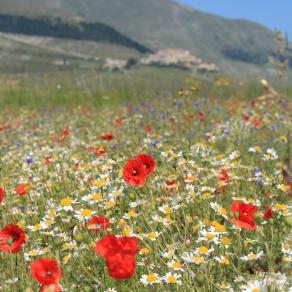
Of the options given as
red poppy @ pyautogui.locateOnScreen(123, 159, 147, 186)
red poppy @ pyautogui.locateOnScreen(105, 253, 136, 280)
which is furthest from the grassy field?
red poppy @ pyautogui.locateOnScreen(123, 159, 147, 186)

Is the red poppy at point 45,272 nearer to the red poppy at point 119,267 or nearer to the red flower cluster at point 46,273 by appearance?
the red flower cluster at point 46,273

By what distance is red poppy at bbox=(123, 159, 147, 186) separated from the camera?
268 centimetres

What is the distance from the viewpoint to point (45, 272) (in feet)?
6.03

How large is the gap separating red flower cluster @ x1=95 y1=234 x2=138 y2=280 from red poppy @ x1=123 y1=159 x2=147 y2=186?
885 millimetres

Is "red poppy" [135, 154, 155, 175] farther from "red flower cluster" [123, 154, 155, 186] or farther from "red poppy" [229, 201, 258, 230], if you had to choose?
"red poppy" [229, 201, 258, 230]

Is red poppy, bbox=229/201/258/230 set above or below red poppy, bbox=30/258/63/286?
above

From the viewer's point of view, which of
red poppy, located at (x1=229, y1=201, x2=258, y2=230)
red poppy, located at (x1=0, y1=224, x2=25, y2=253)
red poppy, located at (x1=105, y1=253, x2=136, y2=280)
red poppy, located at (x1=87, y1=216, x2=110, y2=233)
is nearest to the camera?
red poppy, located at (x1=105, y1=253, x2=136, y2=280)

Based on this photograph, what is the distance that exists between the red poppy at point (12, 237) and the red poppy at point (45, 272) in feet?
1.17

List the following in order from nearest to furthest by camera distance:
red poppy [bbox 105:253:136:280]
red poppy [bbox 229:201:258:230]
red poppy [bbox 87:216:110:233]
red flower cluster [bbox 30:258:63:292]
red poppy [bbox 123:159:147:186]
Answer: red poppy [bbox 105:253:136:280], red flower cluster [bbox 30:258:63:292], red poppy [bbox 229:201:258:230], red poppy [bbox 87:216:110:233], red poppy [bbox 123:159:147:186]

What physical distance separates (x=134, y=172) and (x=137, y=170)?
0.09 feet

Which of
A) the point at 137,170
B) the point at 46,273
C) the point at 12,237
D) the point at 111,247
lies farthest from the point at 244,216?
the point at 12,237

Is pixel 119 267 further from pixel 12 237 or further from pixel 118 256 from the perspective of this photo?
pixel 12 237

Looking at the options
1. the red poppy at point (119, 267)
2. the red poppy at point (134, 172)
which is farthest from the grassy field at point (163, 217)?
the red poppy at point (134, 172)

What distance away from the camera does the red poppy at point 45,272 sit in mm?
1802
